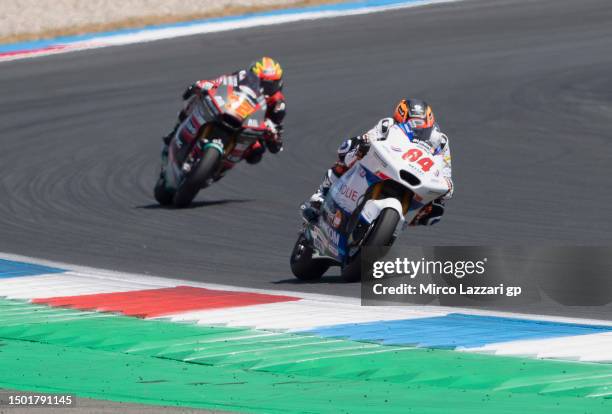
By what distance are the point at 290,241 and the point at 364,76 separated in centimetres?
1069

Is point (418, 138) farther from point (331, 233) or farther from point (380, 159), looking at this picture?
point (331, 233)

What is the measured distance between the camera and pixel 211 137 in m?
14.9

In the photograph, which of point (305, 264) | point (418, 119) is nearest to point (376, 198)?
point (418, 119)

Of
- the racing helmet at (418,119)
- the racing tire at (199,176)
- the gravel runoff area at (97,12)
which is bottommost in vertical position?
the racing tire at (199,176)

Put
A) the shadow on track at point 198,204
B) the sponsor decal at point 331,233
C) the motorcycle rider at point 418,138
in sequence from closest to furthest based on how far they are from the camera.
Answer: the motorcycle rider at point 418,138
the sponsor decal at point 331,233
the shadow on track at point 198,204

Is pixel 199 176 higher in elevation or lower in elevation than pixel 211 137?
lower

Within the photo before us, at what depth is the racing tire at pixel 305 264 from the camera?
1048 centimetres

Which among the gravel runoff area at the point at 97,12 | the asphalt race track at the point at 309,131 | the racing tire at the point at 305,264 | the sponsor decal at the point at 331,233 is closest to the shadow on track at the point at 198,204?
the asphalt race track at the point at 309,131

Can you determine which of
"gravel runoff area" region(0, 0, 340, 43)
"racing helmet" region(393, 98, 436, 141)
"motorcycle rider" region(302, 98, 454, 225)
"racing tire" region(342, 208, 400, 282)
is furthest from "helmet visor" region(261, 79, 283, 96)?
"gravel runoff area" region(0, 0, 340, 43)

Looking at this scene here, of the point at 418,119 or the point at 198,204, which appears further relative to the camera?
the point at 198,204

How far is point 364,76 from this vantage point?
22.9 metres

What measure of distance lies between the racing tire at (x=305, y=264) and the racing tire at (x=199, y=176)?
3.98m

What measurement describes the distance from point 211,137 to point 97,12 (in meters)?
13.9

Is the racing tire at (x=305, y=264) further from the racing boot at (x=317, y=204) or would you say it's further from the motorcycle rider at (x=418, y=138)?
the motorcycle rider at (x=418, y=138)
